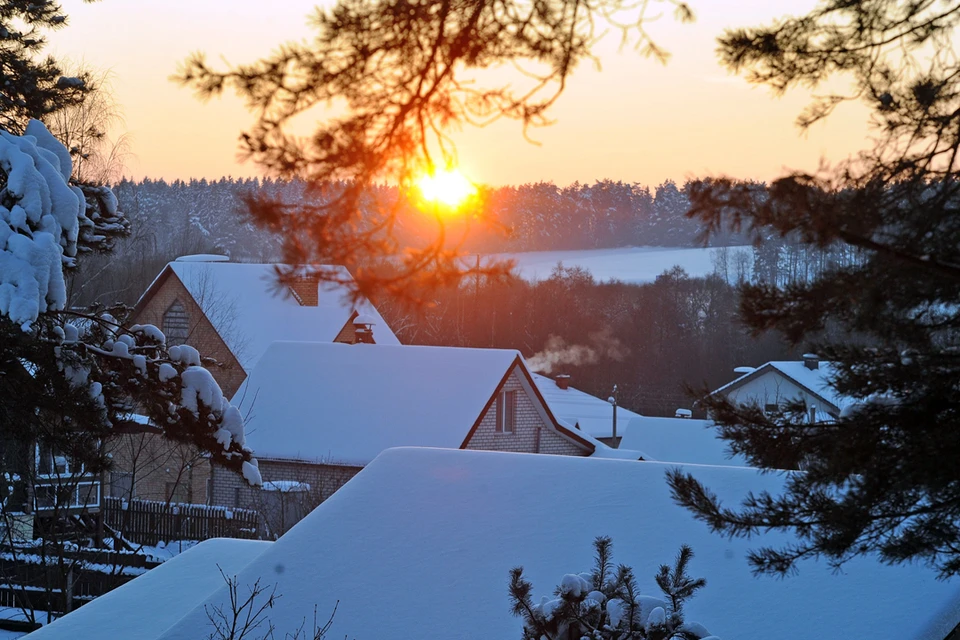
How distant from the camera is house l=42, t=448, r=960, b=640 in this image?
6930 millimetres

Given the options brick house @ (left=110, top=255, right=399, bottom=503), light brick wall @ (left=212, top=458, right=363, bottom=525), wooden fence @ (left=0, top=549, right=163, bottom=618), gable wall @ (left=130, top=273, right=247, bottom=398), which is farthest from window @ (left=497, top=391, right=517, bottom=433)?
wooden fence @ (left=0, top=549, right=163, bottom=618)

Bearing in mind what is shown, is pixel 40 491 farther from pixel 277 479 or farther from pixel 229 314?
pixel 229 314

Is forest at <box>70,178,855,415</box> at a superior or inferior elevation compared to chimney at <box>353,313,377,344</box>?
superior

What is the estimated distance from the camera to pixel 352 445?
2422cm

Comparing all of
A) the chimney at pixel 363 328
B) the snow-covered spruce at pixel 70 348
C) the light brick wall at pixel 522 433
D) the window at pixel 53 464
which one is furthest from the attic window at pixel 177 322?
the snow-covered spruce at pixel 70 348

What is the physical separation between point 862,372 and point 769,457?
0.62 m

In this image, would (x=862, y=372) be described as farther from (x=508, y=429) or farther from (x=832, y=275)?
(x=508, y=429)

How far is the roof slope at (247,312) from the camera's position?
1284 inches

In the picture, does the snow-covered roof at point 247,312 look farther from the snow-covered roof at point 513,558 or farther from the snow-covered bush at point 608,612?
the snow-covered bush at point 608,612

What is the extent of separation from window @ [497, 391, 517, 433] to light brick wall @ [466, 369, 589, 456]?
109 millimetres

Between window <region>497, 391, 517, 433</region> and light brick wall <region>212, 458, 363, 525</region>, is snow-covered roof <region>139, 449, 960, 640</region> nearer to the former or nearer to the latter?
light brick wall <region>212, 458, 363, 525</region>

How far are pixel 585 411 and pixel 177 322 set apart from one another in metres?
18.0

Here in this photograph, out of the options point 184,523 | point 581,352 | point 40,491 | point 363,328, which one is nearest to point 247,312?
point 363,328

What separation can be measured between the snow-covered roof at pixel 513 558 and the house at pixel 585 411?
1163 inches
